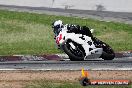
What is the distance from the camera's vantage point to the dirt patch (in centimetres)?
1502

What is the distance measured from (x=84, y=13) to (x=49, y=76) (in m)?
20.6

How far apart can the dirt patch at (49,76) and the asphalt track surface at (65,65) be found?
0.45 meters

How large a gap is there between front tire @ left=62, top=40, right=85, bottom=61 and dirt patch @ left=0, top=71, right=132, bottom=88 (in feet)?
4.19

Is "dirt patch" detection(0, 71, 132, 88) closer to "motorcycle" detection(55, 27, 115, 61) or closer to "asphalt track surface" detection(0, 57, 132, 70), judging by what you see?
"asphalt track surface" detection(0, 57, 132, 70)

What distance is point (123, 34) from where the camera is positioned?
89.1 feet

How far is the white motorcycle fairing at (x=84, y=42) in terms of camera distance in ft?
55.7

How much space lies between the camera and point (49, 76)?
1552cm

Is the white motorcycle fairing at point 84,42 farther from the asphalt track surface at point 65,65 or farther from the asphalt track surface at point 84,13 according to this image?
the asphalt track surface at point 84,13

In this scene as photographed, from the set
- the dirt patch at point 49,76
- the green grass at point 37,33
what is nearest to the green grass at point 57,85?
the dirt patch at point 49,76

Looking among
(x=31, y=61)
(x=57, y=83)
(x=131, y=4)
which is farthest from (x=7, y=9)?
(x=57, y=83)

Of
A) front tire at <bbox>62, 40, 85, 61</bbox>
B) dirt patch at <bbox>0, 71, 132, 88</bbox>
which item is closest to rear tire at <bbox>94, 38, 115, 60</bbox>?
front tire at <bbox>62, 40, 85, 61</bbox>

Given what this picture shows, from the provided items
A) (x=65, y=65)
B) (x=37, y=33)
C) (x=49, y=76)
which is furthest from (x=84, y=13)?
(x=49, y=76)

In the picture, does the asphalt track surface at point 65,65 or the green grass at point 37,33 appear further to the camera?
the green grass at point 37,33

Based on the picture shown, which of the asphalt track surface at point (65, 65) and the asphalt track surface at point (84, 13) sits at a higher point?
the asphalt track surface at point (65, 65)
